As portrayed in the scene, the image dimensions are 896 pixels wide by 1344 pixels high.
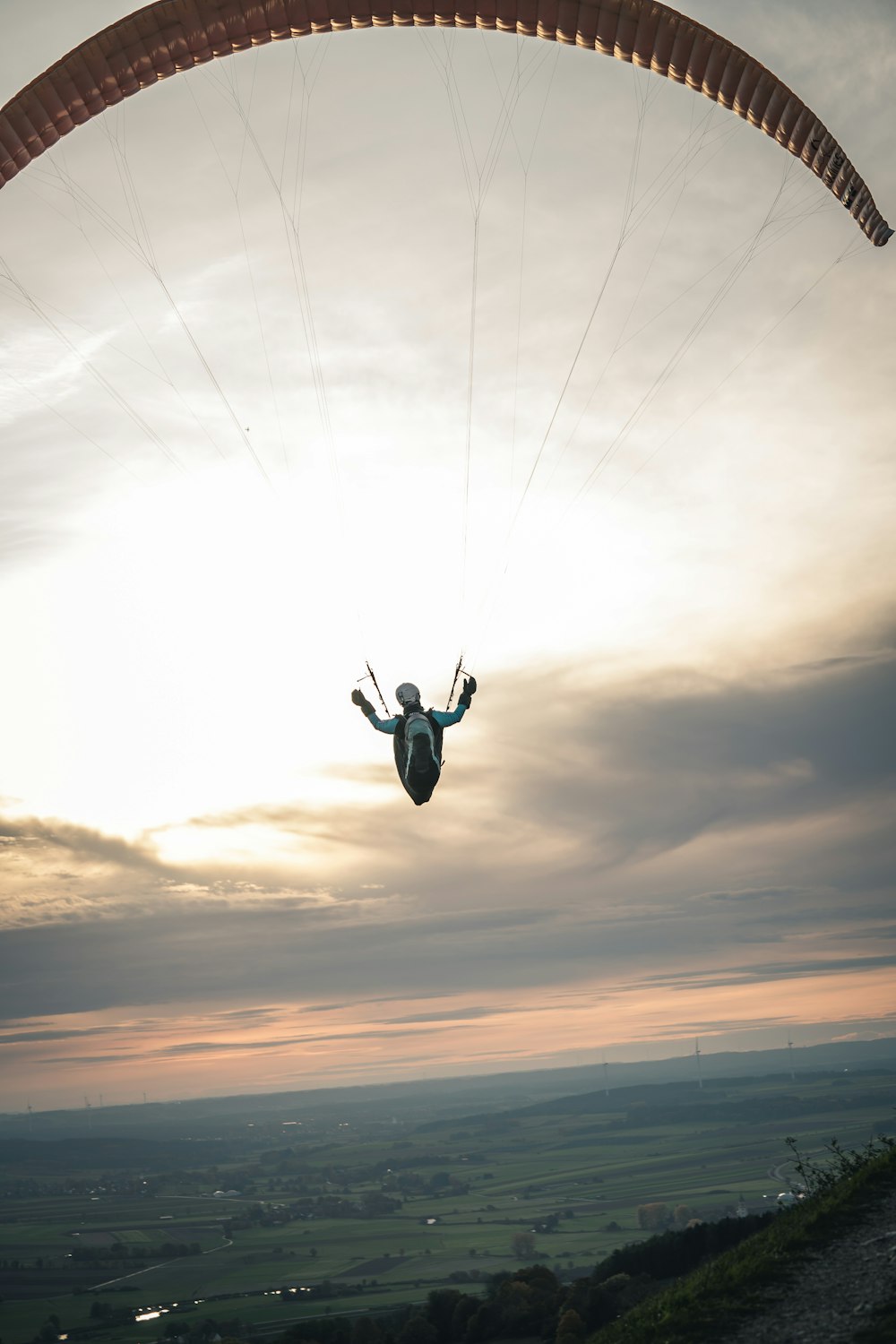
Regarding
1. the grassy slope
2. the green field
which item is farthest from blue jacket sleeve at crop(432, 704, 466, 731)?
the green field

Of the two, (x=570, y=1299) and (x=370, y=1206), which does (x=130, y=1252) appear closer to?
(x=370, y=1206)

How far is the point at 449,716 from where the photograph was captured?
19.4 m

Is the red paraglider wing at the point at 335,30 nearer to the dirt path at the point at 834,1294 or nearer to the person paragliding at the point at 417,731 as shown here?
the person paragliding at the point at 417,731

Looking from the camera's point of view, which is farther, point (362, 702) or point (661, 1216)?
point (661, 1216)

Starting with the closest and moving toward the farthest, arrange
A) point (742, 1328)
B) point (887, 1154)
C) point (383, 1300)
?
point (742, 1328) → point (887, 1154) → point (383, 1300)

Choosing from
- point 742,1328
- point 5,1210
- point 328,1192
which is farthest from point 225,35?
point 5,1210

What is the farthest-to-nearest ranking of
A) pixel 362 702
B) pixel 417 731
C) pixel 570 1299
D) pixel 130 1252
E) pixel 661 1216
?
pixel 130 1252 → pixel 661 1216 → pixel 570 1299 → pixel 362 702 → pixel 417 731

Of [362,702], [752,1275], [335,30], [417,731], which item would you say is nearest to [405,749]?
[417,731]

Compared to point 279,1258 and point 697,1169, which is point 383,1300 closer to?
point 279,1258

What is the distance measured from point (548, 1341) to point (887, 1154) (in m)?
11.7

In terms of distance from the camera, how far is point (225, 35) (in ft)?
59.7

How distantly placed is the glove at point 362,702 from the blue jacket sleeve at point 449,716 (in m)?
1.27

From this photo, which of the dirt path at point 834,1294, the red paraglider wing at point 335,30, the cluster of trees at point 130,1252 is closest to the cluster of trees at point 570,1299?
the dirt path at point 834,1294

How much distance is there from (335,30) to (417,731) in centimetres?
1344
